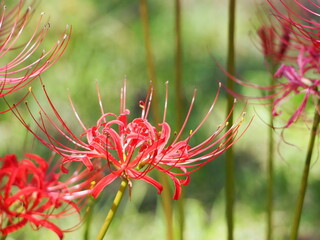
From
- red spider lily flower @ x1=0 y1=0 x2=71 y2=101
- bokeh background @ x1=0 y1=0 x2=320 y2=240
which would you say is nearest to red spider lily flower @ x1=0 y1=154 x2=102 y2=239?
red spider lily flower @ x1=0 y1=0 x2=71 y2=101

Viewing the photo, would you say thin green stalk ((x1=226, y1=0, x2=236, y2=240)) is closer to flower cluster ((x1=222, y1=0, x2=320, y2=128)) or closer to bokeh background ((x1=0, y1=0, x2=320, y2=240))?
flower cluster ((x1=222, y1=0, x2=320, y2=128))

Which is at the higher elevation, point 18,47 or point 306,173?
point 18,47

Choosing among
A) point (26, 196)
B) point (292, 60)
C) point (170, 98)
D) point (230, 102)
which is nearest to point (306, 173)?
point (230, 102)

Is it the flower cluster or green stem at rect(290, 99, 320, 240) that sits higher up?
the flower cluster

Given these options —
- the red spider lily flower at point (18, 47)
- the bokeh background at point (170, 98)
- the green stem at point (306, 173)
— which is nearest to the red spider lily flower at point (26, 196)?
the red spider lily flower at point (18, 47)

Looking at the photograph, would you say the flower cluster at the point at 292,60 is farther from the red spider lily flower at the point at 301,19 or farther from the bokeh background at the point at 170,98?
the bokeh background at the point at 170,98

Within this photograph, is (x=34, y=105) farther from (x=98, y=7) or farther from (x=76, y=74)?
(x=98, y=7)

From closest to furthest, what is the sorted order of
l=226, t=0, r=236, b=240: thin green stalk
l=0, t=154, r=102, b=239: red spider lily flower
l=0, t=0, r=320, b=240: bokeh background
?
1. l=0, t=154, r=102, b=239: red spider lily flower
2. l=226, t=0, r=236, b=240: thin green stalk
3. l=0, t=0, r=320, b=240: bokeh background

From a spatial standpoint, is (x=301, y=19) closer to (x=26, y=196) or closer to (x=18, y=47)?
(x=18, y=47)
